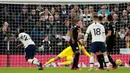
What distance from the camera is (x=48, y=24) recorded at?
23125 mm

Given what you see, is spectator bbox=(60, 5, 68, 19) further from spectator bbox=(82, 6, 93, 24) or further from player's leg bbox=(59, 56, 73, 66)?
player's leg bbox=(59, 56, 73, 66)

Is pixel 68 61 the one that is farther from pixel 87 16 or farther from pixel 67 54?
pixel 87 16

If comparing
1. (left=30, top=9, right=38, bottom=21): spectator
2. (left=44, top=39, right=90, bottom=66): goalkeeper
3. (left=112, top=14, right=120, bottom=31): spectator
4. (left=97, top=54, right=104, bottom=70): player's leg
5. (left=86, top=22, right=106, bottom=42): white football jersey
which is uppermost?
(left=30, top=9, right=38, bottom=21): spectator

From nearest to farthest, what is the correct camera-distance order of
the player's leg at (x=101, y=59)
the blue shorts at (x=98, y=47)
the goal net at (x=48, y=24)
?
the blue shorts at (x=98, y=47), the player's leg at (x=101, y=59), the goal net at (x=48, y=24)

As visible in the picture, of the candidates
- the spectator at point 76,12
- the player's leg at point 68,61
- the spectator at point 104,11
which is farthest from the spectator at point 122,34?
the player's leg at point 68,61

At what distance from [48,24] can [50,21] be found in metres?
0.18

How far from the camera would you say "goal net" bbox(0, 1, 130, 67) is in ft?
73.5

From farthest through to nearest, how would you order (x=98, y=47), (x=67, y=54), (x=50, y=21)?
(x=50, y=21)
(x=67, y=54)
(x=98, y=47)

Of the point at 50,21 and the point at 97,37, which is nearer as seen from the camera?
the point at 97,37

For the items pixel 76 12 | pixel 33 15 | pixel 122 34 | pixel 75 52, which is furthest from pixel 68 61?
pixel 33 15

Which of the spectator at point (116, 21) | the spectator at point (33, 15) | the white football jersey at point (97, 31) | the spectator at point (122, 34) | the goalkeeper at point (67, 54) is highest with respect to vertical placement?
the spectator at point (33, 15)

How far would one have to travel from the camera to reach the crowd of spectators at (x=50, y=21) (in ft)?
74.6

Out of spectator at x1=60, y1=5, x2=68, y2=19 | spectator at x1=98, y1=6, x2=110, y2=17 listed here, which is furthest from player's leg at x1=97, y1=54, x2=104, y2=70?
spectator at x1=60, y1=5, x2=68, y2=19

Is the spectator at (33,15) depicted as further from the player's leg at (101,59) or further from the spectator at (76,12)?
the player's leg at (101,59)
